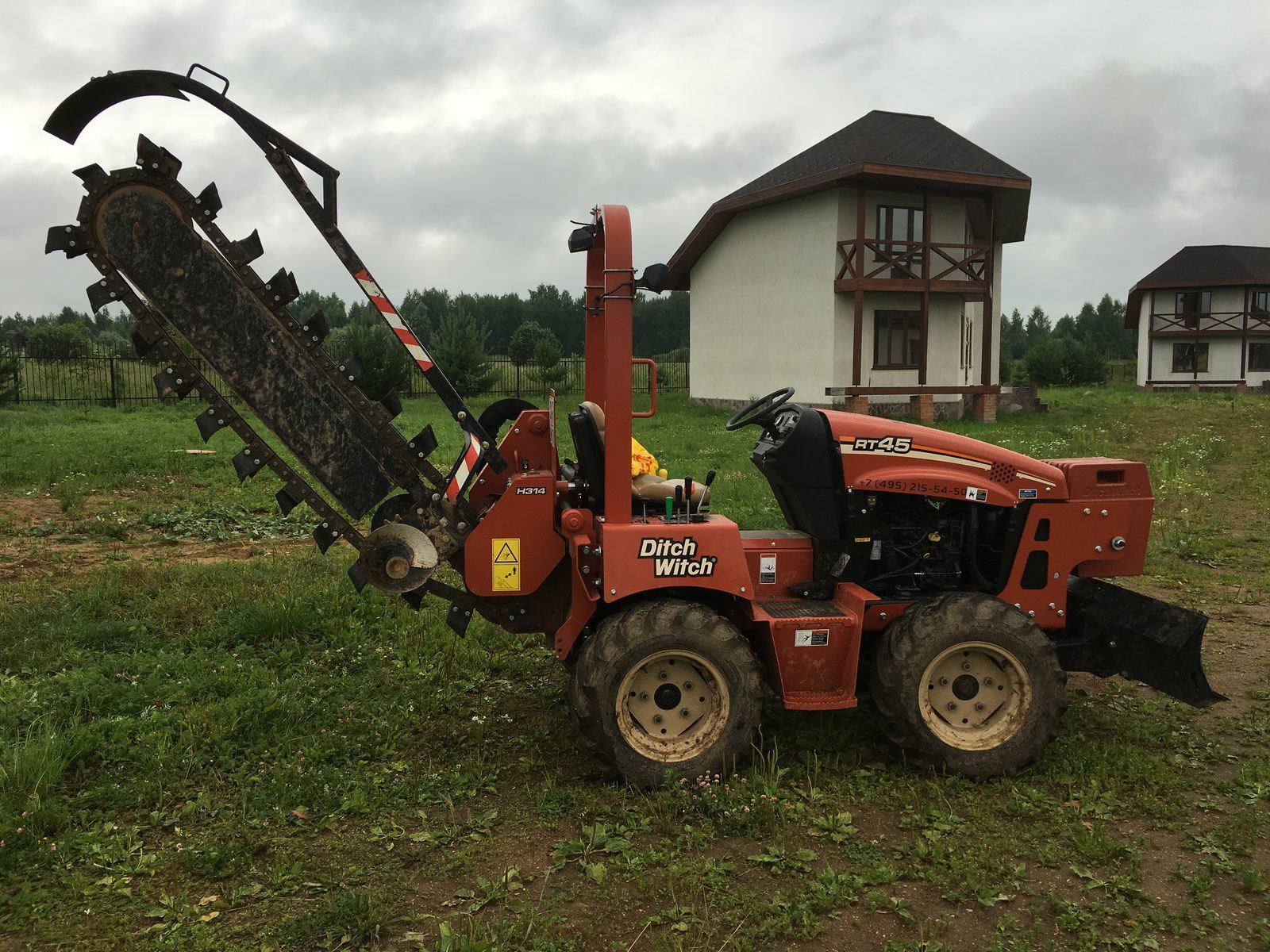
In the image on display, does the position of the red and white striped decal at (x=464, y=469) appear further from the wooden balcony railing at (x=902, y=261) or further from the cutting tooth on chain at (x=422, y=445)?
the wooden balcony railing at (x=902, y=261)

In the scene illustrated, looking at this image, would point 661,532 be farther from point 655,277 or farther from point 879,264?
point 879,264

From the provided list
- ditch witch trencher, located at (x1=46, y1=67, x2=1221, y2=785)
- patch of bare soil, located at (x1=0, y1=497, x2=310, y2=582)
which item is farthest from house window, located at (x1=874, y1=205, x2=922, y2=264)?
ditch witch trencher, located at (x1=46, y1=67, x2=1221, y2=785)

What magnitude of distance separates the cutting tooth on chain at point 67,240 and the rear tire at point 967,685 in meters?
4.12

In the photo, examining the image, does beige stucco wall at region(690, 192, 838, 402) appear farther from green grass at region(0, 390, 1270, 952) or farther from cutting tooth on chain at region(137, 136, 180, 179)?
cutting tooth on chain at region(137, 136, 180, 179)

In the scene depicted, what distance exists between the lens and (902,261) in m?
23.8

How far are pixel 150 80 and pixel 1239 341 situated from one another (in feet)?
164

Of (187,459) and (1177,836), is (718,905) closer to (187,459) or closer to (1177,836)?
(1177,836)

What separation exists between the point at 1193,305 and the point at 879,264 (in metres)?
28.7

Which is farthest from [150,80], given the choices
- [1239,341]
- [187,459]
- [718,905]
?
[1239,341]

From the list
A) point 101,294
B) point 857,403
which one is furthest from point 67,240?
point 857,403

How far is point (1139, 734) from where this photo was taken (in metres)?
5.26

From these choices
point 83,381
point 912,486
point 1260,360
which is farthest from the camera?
point 1260,360

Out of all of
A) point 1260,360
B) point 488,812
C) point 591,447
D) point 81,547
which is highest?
point 1260,360

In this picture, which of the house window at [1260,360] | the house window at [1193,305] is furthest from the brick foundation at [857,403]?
the house window at [1260,360]
